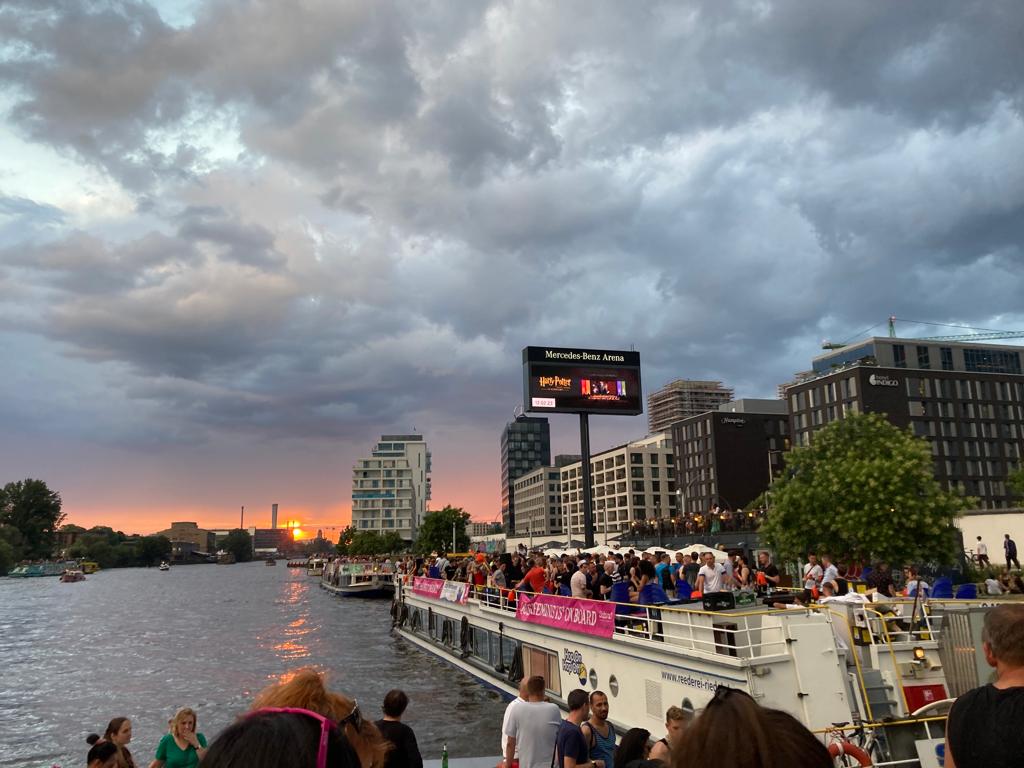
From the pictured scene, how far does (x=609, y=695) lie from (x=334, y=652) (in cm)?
2837

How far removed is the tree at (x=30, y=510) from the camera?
194 metres

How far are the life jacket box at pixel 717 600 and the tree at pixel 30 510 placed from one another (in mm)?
223760

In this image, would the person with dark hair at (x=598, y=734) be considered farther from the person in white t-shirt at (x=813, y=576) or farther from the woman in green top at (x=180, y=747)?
the person in white t-shirt at (x=813, y=576)

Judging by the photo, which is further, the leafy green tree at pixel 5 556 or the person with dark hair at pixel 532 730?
the leafy green tree at pixel 5 556

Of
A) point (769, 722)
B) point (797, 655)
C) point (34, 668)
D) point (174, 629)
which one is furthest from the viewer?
point (174, 629)

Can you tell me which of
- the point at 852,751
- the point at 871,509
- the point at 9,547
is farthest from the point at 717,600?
the point at 9,547

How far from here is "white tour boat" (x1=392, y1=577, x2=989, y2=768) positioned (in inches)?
458

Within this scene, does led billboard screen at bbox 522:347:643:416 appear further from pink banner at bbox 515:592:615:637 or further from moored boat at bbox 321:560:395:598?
moored boat at bbox 321:560:395:598

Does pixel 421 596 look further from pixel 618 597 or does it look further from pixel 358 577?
pixel 358 577

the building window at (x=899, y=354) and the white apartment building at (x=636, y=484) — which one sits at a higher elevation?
the building window at (x=899, y=354)

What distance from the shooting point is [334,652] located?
42.8 m

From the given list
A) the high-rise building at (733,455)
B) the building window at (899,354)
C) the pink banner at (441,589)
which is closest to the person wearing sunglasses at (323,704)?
the pink banner at (441,589)

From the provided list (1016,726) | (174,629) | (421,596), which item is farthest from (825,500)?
(174,629)

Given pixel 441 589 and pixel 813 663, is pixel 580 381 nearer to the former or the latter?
pixel 441 589
